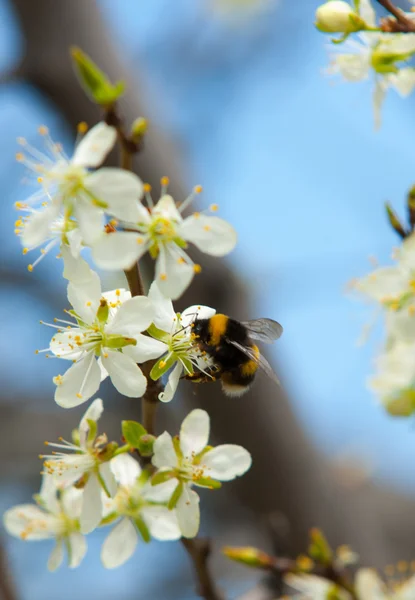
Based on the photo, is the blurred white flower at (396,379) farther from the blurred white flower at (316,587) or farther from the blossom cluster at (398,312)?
the blurred white flower at (316,587)

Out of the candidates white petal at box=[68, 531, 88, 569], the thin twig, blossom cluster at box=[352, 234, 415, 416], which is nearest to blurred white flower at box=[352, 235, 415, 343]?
blossom cluster at box=[352, 234, 415, 416]

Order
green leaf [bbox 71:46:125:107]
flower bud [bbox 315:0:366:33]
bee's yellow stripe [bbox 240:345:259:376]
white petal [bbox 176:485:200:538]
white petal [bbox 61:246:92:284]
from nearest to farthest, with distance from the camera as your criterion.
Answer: green leaf [bbox 71:46:125:107] < white petal [bbox 61:246:92:284] < white petal [bbox 176:485:200:538] < flower bud [bbox 315:0:366:33] < bee's yellow stripe [bbox 240:345:259:376]

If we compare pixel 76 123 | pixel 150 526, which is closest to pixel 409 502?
pixel 76 123

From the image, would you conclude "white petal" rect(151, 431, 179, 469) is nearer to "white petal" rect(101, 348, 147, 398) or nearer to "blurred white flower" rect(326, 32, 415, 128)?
"white petal" rect(101, 348, 147, 398)

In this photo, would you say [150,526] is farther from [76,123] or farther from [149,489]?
[76,123]

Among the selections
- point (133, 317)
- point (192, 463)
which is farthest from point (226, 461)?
point (133, 317)

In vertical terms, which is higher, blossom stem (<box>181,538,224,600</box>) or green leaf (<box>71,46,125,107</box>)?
green leaf (<box>71,46,125,107</box>)

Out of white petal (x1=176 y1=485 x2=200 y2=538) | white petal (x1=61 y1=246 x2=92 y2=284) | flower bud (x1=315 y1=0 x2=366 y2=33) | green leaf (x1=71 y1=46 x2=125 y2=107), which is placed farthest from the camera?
flower bud (x1=315 y1=0 x2=366 y2=33)

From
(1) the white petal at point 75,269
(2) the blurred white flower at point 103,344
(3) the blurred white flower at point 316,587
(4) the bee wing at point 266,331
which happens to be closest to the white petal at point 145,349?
(2) the blurred white flower at point 103,344
